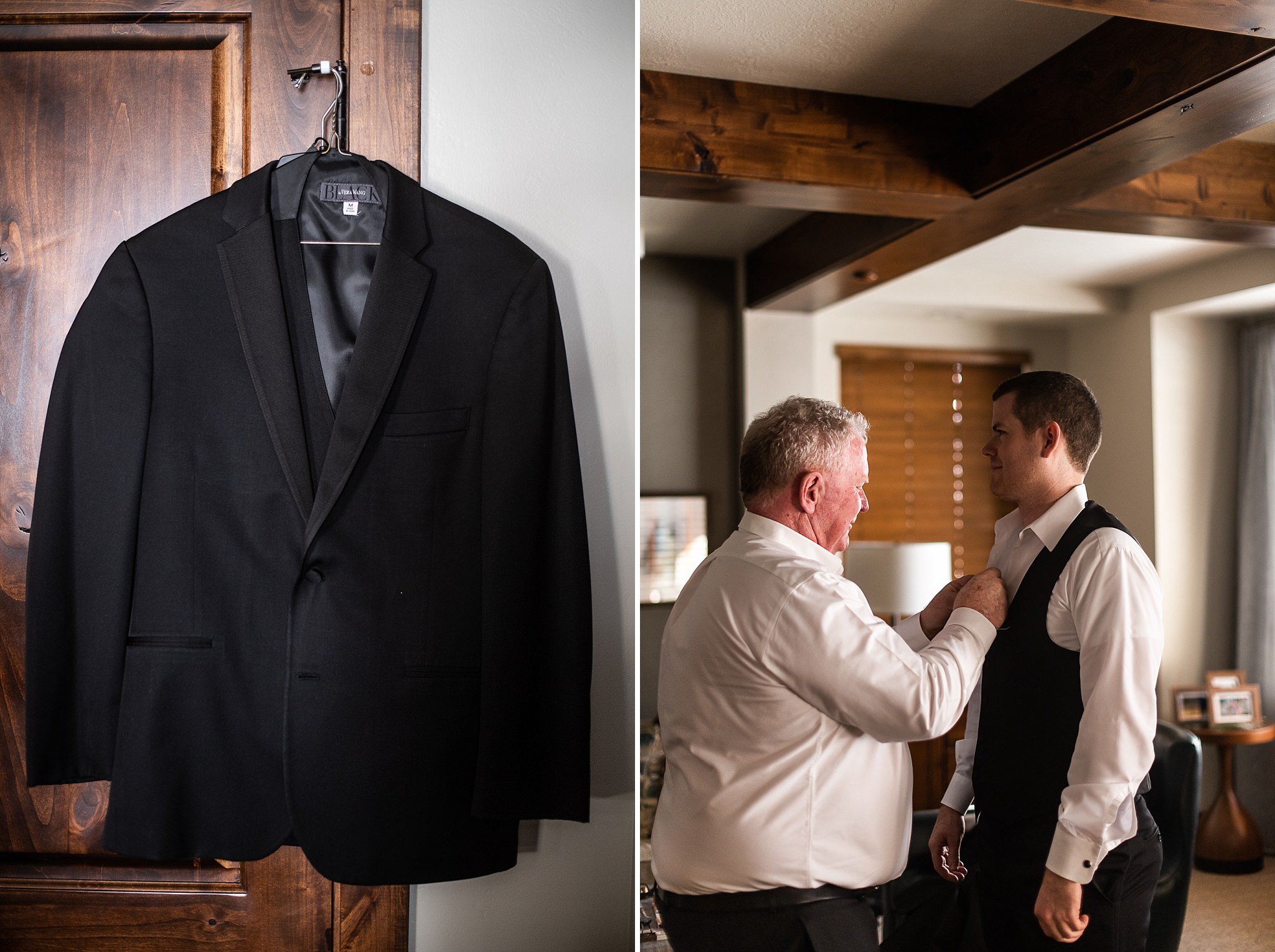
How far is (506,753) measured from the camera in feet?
2.00

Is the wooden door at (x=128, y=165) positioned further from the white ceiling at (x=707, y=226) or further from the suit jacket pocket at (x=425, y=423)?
the white ceiling at (x=707, y=226)

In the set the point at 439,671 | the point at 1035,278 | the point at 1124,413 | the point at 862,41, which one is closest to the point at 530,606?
the point at 439,671

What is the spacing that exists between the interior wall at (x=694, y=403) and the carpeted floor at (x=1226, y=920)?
1307 mm

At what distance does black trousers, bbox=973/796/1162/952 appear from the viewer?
0.89 metres

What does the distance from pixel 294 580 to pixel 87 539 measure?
152 mm

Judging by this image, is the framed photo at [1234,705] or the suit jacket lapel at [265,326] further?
the framed photo at [1234,705]

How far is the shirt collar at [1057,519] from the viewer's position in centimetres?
93

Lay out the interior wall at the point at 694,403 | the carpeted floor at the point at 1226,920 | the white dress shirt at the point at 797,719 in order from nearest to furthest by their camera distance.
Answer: the white dress shirt at the point at 797,719 → the carpeted floor at the point at 1226,920 → the interior wall at the point at 694,403

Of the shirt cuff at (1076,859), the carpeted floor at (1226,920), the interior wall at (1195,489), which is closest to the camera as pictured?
the shirt cuff at (1076,859)

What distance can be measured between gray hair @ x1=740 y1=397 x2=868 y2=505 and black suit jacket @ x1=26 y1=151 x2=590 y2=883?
0.25 m

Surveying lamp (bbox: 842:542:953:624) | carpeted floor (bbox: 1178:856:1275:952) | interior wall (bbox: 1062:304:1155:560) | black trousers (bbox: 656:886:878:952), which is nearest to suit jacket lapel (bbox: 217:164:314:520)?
black trousers (bbox: 656:886:878:952)

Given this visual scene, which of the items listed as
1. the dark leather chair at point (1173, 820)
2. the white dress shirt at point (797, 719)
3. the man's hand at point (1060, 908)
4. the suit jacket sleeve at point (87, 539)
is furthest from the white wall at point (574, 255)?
the dark leather chair at point (1173, 820)

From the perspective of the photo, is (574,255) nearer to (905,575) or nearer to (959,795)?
(959,795)

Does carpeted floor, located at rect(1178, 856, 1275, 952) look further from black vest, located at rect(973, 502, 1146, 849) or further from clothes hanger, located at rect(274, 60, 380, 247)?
clothes hanger, located at rect(274, 60, 380, 247)
